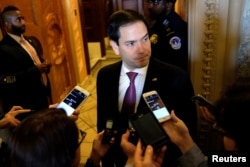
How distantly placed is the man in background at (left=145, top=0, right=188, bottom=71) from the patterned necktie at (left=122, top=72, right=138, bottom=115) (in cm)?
71

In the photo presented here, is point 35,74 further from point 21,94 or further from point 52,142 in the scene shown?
point 52,142

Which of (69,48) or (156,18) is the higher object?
(156,18)

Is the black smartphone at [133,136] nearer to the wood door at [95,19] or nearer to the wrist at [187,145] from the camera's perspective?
the wrist at [187,145]

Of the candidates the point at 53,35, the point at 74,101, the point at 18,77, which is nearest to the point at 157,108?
the point at 74,101

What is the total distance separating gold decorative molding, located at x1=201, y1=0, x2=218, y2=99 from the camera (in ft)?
4.92

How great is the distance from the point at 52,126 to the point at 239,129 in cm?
52

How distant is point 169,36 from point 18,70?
1.27 meters

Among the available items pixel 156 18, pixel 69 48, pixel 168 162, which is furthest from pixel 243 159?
pixel 69 48

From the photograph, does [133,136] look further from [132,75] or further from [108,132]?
[132,75]

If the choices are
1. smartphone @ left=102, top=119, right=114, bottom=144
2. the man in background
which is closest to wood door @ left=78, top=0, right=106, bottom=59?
the man in background

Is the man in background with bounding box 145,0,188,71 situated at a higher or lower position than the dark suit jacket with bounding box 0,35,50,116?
higher

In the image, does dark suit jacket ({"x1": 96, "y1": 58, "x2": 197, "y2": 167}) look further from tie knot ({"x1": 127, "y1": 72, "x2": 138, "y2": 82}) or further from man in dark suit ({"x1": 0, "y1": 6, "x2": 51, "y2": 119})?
man in dark suit ({"x1": 0, "y1": 6, "x2": 51, "y2": 119})

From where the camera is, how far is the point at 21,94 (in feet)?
7.09

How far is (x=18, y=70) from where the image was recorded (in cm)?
217
